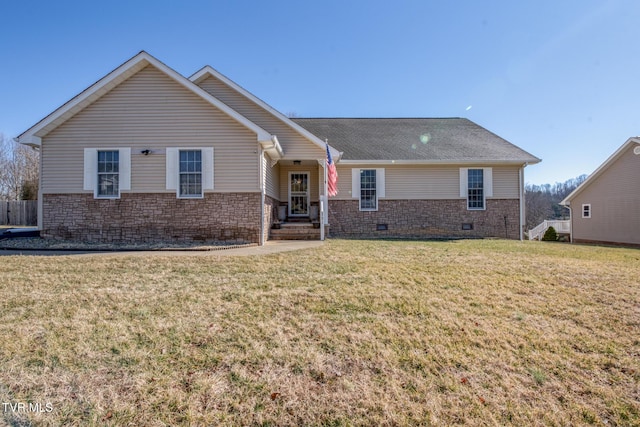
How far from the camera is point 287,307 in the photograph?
4.24 meters

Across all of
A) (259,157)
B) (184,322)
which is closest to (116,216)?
(259,157)

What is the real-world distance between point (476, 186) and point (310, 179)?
766 cm

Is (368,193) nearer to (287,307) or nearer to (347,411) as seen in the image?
(287,307)

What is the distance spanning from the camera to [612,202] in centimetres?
1692

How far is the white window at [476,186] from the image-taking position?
1442cm

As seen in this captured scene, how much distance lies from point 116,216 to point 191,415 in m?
9.37

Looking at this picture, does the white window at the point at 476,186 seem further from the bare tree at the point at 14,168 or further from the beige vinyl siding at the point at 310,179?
the bare tree at the point at 14,168

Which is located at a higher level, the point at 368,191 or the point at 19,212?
the point at 368,191

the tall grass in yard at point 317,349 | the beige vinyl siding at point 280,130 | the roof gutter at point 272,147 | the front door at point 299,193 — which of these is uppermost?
the beige vinyl siding at point 280,130

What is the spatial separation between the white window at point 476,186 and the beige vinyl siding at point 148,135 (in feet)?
31.9

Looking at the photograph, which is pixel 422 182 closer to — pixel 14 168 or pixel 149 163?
pixel 149 163

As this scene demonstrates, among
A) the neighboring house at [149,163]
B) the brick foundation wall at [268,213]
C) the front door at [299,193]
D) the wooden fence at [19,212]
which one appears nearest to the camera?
the neighboring house at [149,163]

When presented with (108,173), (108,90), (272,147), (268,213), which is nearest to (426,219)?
(268,213)

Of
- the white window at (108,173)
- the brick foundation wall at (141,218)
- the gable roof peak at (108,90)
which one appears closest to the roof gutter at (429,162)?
the gable roof peak at (108,90)
